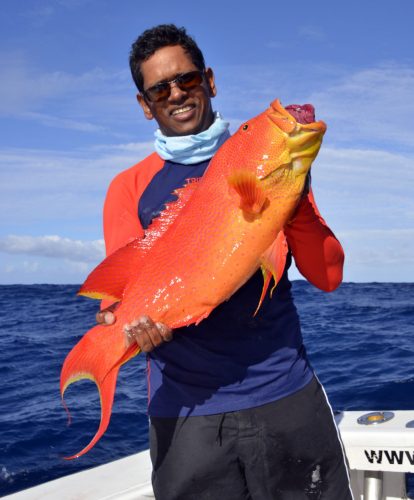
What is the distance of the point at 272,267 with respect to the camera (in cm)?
243

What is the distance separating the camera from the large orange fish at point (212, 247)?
7.58 feet

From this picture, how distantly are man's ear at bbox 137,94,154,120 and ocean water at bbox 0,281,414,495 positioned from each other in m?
3.97

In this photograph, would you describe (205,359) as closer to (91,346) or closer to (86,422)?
(91,346)

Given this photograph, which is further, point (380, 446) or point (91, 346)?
point (380, 446)

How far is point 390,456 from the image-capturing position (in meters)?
4.14

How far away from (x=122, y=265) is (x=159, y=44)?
3.86ft

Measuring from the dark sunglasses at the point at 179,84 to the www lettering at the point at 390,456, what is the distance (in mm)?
2733

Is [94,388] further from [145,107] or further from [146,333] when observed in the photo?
[146,333]

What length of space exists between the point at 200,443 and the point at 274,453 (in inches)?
13.8

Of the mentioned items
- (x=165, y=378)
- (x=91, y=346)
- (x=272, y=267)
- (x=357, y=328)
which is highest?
(x=272, y=267)

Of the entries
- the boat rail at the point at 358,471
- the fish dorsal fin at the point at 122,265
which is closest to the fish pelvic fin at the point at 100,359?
the fish dorsal fin at the point at 122,265

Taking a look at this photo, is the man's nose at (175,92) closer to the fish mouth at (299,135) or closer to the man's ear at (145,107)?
the man's ear at (145,107)

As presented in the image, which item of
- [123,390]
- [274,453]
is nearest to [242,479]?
[274,453]

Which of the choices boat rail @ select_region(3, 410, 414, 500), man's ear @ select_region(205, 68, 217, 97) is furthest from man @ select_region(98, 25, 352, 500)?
boat rail @ select_region(3, 410, 414, 500)
